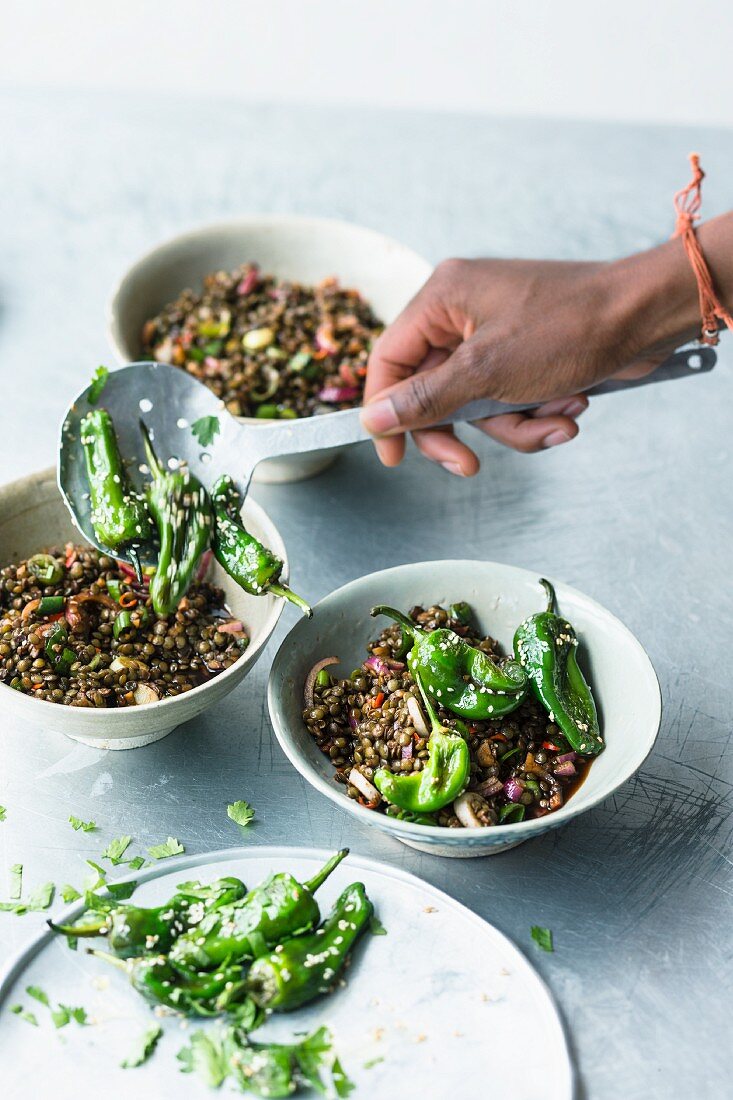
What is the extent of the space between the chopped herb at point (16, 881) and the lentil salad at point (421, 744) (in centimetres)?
47

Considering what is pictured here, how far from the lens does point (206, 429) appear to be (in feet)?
6.30

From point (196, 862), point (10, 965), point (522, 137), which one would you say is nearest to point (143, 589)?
point (196, 862)

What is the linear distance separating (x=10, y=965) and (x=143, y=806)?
31cm

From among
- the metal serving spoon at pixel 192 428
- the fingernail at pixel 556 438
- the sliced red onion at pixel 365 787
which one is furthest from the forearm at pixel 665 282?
the sliced red onion at pixel 365 787

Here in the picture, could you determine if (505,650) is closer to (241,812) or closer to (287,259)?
(241,812)

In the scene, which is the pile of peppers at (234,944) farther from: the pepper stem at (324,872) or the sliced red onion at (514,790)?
the sliced red onion at (514,790)

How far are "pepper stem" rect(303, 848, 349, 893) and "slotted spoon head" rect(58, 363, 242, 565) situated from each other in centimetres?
68

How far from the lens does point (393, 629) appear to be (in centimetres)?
175

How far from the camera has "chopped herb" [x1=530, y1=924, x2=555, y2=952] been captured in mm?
1486

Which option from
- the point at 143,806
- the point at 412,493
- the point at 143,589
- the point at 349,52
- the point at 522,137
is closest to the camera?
the point at 143,806

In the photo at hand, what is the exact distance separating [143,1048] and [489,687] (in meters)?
0.66

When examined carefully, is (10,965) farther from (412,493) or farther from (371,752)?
(412,493)

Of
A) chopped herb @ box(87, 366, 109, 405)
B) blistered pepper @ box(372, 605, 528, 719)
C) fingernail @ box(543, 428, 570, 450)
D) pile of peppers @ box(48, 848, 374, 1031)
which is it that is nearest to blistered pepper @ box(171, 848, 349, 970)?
pile of peppers @ box(48, 848, 374, 1031)

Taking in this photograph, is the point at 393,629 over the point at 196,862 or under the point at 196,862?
over
